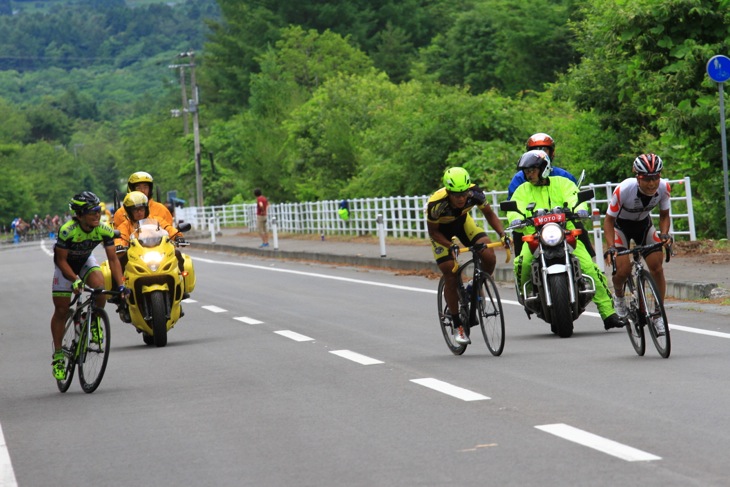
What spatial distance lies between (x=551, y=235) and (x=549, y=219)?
0.75 ft

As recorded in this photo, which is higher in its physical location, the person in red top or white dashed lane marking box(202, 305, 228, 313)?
the person in red top

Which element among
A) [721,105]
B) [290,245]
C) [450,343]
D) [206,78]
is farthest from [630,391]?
[206,78]

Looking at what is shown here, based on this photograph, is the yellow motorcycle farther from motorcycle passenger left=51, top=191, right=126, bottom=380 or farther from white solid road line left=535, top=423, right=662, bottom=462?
white solid road line left=535, top=423, right=662, bottom=462

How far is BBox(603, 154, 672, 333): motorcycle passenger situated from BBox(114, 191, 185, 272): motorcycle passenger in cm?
499

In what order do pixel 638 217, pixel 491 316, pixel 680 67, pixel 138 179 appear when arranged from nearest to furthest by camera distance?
pixel 491 316, pixel 638 217, pixel 138 179, pixel 680 67

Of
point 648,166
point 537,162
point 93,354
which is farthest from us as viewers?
point 537,162

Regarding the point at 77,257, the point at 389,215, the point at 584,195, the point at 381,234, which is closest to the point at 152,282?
the point at 77,257

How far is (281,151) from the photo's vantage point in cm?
7062

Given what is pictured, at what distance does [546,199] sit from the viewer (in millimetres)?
12922

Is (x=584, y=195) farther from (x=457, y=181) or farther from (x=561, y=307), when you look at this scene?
(x=457, y=181)

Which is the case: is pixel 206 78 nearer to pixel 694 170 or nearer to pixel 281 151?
pixel 281 151

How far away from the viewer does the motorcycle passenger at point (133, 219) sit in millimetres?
14758

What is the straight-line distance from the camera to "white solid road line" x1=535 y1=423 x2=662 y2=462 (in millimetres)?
6680

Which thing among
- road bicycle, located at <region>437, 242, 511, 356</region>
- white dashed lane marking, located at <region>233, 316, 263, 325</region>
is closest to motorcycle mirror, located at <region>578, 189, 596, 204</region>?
road bicycle, located at <region>437, 242, 511, 356</region>
